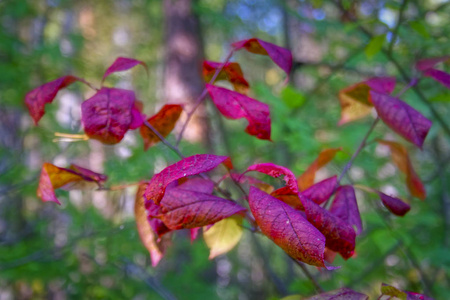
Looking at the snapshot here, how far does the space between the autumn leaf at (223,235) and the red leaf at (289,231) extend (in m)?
0.24

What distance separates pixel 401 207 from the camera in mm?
708

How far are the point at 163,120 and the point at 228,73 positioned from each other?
170mm

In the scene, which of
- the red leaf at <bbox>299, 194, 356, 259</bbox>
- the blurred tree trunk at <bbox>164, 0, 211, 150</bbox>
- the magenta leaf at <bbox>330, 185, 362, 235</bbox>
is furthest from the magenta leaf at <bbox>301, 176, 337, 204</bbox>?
the blurred tree trunk at <bbox>164, 0, 211, 150</bbox>

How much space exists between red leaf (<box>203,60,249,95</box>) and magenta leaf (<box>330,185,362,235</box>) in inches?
11.6

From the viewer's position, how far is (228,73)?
814 millimetres

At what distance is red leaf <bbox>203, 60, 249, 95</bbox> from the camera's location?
0.80 metres

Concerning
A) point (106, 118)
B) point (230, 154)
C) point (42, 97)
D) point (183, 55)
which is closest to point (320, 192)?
point (106, 118)

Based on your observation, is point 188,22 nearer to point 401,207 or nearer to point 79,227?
point 79,227

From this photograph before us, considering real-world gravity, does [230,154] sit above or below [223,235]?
below

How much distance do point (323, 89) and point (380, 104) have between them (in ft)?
9.55

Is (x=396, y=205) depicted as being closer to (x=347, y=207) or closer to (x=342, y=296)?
(x=347, y=207)

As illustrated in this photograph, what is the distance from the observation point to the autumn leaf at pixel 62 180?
70 cm

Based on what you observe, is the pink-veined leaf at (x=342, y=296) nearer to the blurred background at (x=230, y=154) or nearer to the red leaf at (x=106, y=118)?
the red leaf at (x=106, y=118)

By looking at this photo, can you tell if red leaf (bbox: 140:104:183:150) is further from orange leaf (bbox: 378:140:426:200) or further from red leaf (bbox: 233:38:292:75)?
orange leaf (bbox: 378:140:426:200)
